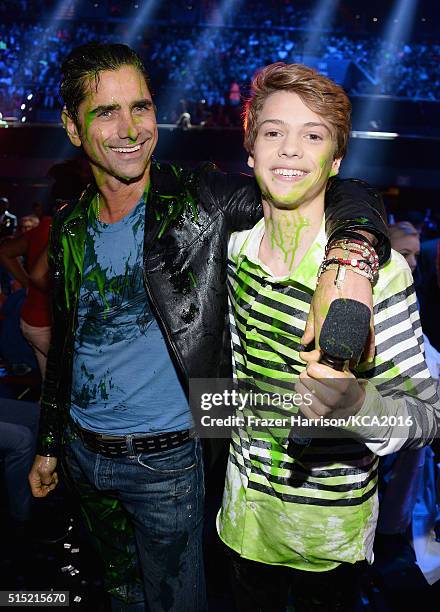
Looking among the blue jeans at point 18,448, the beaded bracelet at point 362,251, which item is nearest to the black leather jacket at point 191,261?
the beaded bracelet at point 362,251

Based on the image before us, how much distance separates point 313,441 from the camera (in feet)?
4.71

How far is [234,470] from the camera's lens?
1.57m

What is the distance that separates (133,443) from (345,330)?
916 mm

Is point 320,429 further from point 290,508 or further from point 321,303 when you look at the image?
point 321,303

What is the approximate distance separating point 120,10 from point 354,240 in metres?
20.7

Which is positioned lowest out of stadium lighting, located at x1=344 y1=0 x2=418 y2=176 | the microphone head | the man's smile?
the microphone head

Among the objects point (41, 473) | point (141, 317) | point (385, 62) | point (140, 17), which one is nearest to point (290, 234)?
point (141, 317)

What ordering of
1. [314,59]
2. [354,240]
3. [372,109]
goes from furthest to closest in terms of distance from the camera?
[314,59] < [372,109] < [354,240]

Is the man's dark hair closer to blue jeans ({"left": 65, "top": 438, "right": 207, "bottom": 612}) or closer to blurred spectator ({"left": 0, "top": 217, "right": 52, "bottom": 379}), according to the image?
blue jeans ({"left": 65, "top": 438, "right": 207, "bottom": 612})

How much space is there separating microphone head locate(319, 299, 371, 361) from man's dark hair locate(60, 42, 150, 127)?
1152 mm

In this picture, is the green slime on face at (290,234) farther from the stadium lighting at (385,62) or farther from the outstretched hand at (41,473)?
the stadium lighting at (385,62)

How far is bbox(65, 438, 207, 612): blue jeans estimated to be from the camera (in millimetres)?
1715

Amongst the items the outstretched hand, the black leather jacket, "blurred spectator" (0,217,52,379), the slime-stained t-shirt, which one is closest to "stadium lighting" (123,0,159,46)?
"blurred spectator" (0,217,52,379)

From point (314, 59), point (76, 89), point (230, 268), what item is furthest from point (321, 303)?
point (314, 59)
